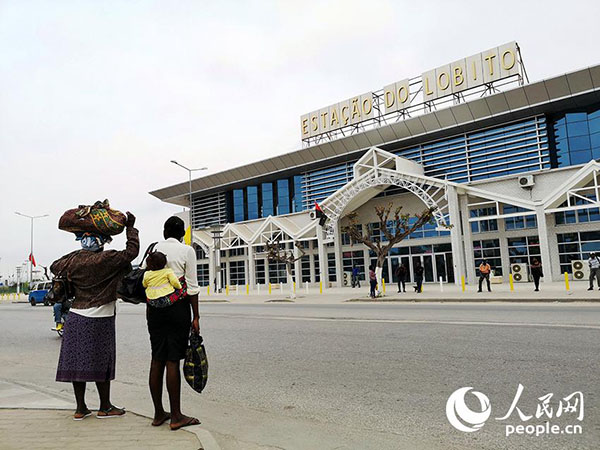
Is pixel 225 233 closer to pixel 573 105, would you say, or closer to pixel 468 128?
pixel 468 128

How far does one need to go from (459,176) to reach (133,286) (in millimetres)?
31337

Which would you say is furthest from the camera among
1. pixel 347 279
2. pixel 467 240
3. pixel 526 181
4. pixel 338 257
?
pixel 347 279

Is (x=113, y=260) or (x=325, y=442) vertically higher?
(x=113, y=260)

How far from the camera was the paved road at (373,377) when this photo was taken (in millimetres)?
4266

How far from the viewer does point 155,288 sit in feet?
14.1

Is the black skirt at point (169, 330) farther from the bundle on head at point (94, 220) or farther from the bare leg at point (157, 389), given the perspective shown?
the bundle on head at point (94, 220)

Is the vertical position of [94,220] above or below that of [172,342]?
above

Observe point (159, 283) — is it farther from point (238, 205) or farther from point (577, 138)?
point (238, 205)

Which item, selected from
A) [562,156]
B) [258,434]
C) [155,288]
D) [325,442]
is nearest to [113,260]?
[155,288]

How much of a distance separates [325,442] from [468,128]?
31.9 m

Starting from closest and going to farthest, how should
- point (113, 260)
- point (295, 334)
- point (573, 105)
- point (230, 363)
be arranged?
1. point (113, 260)
2. point (230, 363)
3. point (295, 334)
4. point (573, 105)

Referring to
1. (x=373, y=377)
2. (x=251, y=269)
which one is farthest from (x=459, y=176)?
(x=373, y=377)

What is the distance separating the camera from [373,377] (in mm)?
6215

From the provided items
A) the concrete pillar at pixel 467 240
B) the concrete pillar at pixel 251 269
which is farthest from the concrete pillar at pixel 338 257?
the concrete pillar at pixel 467 240
